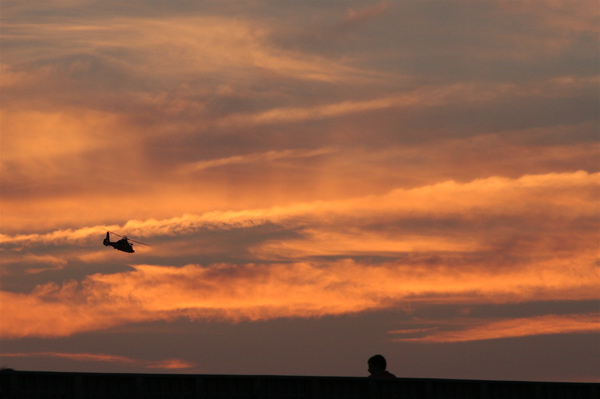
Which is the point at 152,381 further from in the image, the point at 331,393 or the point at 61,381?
the point at 331,393

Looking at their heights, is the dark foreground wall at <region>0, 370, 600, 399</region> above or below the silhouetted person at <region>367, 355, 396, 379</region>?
below

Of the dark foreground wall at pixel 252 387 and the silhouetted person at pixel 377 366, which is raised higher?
the silhouetted person at pixel 377 366

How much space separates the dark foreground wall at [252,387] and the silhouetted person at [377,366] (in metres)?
1.40

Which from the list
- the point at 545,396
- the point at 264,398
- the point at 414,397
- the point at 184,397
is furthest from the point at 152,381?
the point at 545,396

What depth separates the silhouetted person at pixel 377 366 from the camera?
38.8 meters

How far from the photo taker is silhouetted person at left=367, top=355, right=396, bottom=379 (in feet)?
127

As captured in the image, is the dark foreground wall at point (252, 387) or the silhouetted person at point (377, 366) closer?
the dark foreground wall at point (252, 387)

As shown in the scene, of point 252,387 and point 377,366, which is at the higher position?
point 377,366

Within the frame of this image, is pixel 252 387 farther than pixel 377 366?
Yes

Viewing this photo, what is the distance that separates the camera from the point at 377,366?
39094mm

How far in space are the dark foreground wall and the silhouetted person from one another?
Answer: 1.40m

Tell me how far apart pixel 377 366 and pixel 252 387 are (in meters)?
5.24

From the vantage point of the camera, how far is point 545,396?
150 feet

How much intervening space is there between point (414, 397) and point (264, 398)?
22.3 feet
